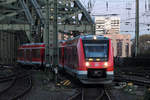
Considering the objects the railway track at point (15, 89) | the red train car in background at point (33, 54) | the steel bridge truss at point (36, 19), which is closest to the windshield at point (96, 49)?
the railway track at point (15, 89)

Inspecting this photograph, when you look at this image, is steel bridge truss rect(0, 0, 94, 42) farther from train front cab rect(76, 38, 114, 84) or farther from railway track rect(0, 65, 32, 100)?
train front cab rect(76, 38, 114, 84)

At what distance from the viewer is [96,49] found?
15148mm

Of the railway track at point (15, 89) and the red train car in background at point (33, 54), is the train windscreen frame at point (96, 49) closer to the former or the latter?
the railway track at point (15, 89)

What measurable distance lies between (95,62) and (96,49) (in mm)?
769

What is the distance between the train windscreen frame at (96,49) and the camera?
15.0 meters

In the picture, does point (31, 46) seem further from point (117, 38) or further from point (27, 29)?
point (117, 38)

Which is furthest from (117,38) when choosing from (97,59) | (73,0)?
(97,59)

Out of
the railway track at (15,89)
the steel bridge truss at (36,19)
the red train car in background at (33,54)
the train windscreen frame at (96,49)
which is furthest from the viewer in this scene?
the steel bridge truss at (36,19)

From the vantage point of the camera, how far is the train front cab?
48.2ft

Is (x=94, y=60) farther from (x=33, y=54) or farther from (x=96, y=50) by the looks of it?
(x=33, y=54)

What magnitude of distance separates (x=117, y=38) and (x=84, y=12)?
6811cm

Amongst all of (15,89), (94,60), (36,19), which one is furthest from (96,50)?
(36,19)

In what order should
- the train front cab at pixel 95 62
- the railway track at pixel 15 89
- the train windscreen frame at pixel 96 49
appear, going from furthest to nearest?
the train windscreen frame at pixel 96 49
the train front cab at pixel 95 62
the railway track at pixel 15 89

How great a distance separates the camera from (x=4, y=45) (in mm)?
55000
